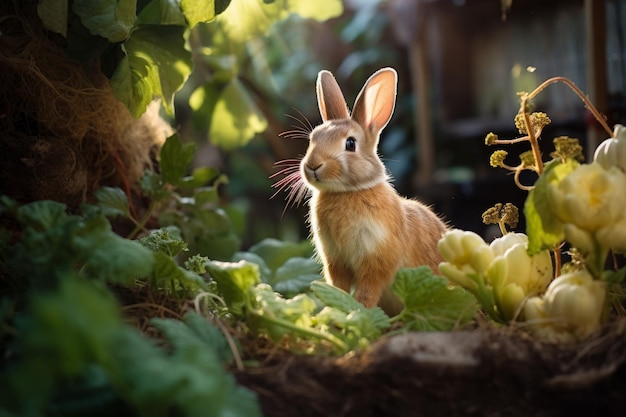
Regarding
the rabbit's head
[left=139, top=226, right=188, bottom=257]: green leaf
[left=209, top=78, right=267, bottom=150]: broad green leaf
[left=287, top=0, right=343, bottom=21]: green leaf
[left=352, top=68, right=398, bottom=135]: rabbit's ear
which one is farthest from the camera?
[left=209, top=78, right=267, bottom=150]: broad green leaf

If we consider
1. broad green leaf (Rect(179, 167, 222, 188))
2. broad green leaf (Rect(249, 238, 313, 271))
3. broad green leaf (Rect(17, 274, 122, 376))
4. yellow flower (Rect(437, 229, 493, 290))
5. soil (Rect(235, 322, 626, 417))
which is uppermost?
broad green leaf (Rect(17, 274, 122, 376))

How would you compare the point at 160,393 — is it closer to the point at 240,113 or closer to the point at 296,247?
the point at 296,247

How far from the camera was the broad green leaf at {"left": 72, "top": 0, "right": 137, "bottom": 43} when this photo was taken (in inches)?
58.2

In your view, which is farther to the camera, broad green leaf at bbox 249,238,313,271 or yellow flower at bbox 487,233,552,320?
broad green leaf at bbox 249,238,313,271

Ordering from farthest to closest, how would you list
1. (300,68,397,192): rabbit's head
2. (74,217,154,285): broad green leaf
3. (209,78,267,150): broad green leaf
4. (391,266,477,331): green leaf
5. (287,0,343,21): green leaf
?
(209,78,267,150): broad green leaf → (287,0,343,21): green leaf → (300,68,397,192): rabbit's head → (391,266,477,331): green leaf → (74,217,154,285): broad green leaf

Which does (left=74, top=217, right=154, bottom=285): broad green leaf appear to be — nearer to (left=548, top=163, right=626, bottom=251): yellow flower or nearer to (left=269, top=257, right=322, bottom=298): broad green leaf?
(left=548, top=163, right=626, bottom=251): yellow flower

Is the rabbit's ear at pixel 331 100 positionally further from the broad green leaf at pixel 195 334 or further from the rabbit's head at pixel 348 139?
the broad green leaf at pixel 195 334

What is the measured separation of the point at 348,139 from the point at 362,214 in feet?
0.63

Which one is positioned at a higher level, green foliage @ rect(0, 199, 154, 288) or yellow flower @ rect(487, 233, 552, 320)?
green foliage @ rect(0, 199, 154, 288)

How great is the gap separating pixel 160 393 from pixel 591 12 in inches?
65.6

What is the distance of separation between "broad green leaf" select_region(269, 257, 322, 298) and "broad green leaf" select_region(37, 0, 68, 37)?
862 millimetres

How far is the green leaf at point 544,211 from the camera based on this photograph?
45.9 inches

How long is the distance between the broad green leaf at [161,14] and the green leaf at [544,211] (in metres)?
0.90

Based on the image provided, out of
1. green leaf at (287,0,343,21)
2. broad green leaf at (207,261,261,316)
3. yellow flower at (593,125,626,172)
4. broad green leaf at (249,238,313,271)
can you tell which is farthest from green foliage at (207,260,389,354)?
green leaf at (287,0,343,21)
